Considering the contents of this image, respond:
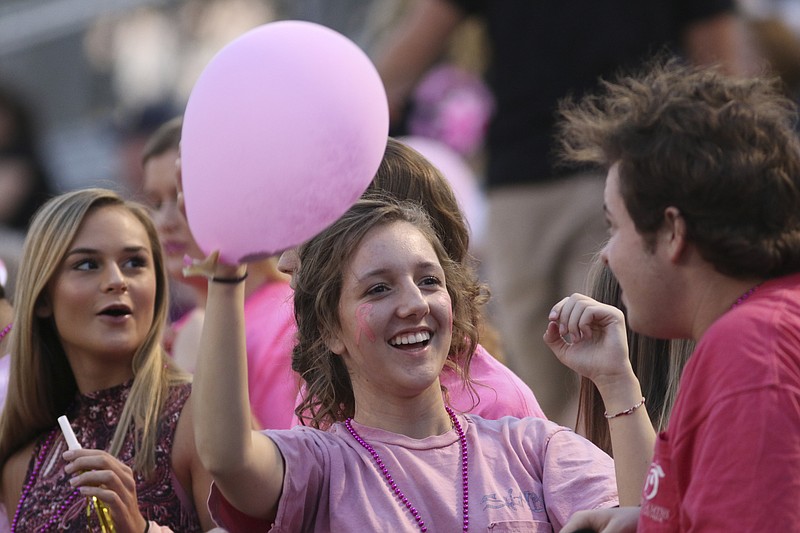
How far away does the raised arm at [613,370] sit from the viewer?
8.59 ft

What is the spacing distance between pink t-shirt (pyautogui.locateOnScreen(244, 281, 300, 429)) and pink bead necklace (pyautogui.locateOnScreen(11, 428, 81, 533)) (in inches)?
22.5

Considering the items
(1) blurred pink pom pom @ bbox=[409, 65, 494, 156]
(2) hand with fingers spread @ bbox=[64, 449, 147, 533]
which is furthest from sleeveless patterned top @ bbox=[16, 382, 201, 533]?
(1) blurred pink pom pom @ bbox=[409, 65, 494, 156]

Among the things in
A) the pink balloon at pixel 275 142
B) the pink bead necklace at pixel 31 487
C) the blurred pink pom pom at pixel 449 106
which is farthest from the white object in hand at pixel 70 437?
the blurred pink pom pom at pixel 449 106

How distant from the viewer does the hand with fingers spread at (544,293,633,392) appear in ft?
8.85

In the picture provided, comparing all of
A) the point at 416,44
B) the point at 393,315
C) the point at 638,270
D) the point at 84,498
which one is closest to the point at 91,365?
the point at 84,498

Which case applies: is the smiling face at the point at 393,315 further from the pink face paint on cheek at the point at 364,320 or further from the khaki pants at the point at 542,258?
the khaki pants at the point at 542,258

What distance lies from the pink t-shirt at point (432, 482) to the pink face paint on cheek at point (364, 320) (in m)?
0.19

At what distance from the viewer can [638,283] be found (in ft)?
7.63

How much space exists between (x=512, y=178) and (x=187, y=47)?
14.7 feet

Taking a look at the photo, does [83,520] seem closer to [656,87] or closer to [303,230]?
[303,230]

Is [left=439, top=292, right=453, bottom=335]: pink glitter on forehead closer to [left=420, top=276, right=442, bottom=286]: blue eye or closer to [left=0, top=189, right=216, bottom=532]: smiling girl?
[left=420, top=276, right=442, bottom=286]: blue eye

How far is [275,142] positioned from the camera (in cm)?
242

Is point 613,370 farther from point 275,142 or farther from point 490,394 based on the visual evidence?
point 275,142

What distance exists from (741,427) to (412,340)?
0.86 meters
